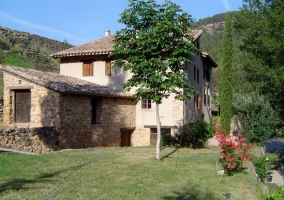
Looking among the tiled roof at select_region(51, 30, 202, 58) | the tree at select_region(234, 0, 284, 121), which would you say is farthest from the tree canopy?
the tiled roof at select_region(51, 30, 202, 58)

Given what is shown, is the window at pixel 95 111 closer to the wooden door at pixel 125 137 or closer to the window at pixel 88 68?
the wooden door at pixel 125 137

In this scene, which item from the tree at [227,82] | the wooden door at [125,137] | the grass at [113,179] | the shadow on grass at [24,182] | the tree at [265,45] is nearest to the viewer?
the grass at [113,179]

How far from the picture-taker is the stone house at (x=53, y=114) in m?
13.9

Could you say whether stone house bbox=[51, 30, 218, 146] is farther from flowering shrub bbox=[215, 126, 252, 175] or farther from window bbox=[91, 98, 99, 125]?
flowering shrub bbox=[215, 126, 252, 175]

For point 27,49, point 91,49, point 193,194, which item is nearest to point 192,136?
point 91,49

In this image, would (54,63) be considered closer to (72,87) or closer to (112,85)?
(112,85)

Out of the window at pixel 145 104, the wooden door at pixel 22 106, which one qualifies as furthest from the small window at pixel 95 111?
the window at pixel 145 104

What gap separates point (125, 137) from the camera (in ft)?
68.5

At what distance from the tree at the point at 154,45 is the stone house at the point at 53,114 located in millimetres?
4744

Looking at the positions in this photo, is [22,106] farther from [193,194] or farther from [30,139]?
[193,194]

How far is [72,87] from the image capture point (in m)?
16.1

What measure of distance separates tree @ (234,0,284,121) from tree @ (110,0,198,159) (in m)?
7.18

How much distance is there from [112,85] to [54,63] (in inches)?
627

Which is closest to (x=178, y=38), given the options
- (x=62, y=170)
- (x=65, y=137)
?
(x=62, y=170)
